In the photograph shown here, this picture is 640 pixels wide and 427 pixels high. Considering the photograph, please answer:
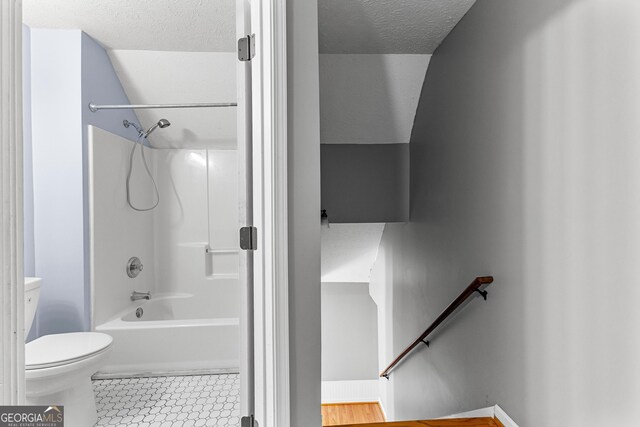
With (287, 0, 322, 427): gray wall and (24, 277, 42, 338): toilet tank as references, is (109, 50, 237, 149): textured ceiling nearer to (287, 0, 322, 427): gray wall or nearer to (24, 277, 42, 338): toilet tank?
(287, 0, 322, 427): gray wall

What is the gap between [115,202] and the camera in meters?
3.19

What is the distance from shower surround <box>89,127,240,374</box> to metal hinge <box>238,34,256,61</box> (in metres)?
1.82

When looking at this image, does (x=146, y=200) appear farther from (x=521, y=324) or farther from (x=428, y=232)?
(x=521, y=324)

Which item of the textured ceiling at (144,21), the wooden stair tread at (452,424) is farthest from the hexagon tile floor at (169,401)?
the textured ceiling at (144,21)

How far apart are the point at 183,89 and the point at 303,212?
229 cm

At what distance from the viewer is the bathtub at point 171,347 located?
2.74 metres

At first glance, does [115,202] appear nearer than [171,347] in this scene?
No

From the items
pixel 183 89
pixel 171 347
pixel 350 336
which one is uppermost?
pixel 183 89

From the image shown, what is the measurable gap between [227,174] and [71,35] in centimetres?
165

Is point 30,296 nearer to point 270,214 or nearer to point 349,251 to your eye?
point 270,214

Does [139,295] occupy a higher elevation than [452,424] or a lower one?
higher

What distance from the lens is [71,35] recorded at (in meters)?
2.61

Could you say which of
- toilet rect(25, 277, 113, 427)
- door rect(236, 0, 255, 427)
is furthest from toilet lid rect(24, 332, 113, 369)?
door rect(236, 0, 255, 427)

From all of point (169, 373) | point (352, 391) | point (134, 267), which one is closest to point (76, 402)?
Result: point (169, 373)
